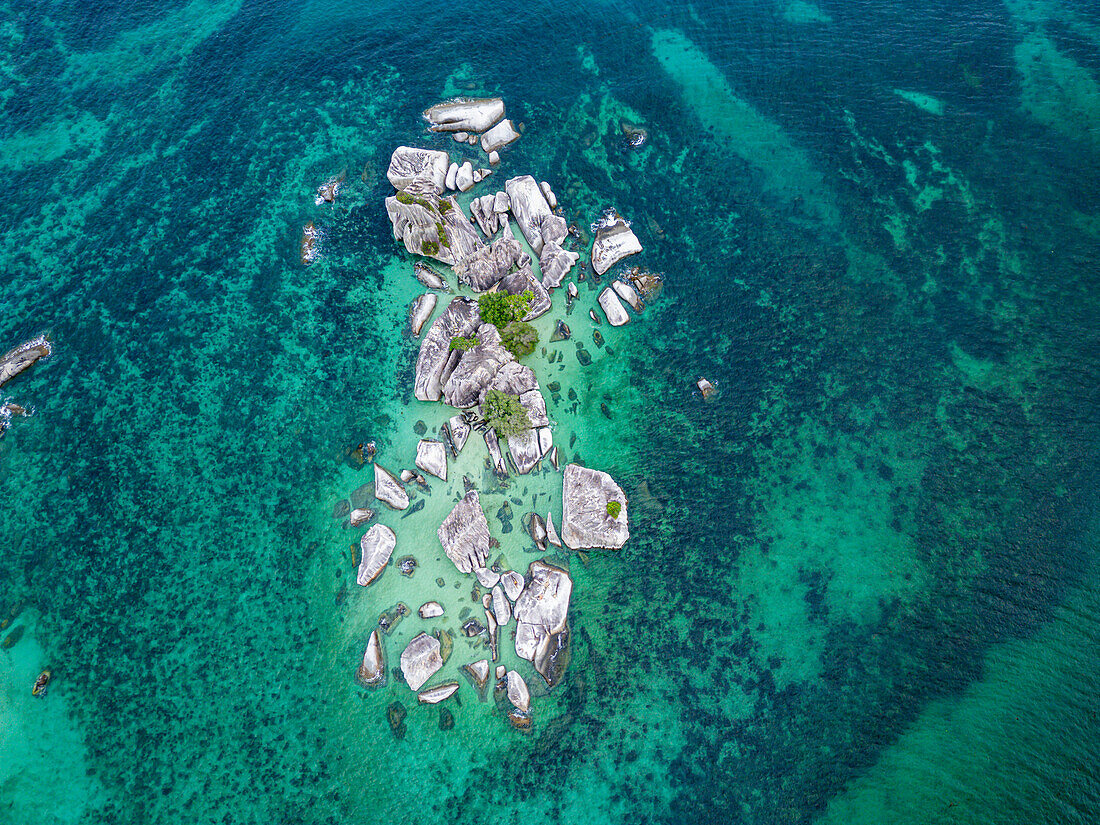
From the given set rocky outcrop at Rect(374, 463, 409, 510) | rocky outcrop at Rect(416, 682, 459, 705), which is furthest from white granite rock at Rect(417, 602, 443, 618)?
rocky outcrop at Rect(374, 463, 409, 510)

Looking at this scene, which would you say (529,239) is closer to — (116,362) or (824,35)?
(116,362)

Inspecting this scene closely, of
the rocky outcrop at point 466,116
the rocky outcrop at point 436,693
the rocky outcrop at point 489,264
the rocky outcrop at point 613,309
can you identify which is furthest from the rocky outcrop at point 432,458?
the rocky outcrop at point 466,116

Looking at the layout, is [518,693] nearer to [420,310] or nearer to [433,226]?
[420,310]

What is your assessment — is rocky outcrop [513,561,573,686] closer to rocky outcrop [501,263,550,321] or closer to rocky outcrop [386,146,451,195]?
rocky outcrop [501,263,550,321]

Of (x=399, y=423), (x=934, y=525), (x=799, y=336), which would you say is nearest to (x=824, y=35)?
(x=799, y=336)

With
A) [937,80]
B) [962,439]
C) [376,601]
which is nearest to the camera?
[376,601]

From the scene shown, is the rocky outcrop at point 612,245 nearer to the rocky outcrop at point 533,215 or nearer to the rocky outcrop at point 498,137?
the rocky outcrop at point 533,215

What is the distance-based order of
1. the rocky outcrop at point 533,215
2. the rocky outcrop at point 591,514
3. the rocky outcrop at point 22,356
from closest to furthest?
the rocky outcrop at point 591,514 → the rocky outcrop at point 22,356 → the rocky outcrop at point 533,215
